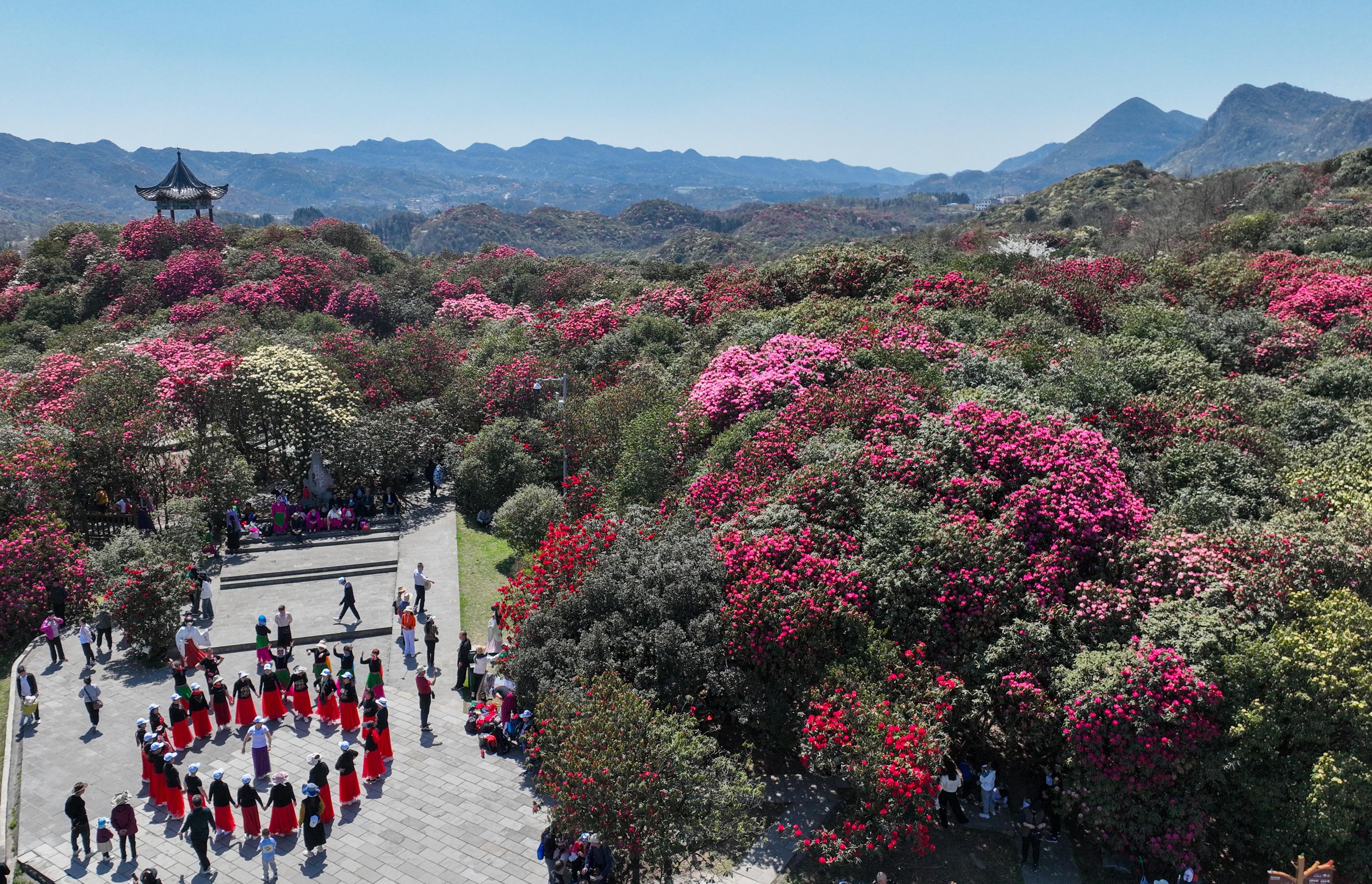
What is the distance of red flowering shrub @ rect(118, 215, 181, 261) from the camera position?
1582 inches

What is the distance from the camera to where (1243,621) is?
35.4 ft

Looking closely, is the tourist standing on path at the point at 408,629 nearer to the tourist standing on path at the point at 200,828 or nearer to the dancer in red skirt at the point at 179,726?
the dancer in red skirt at the point at 179,726

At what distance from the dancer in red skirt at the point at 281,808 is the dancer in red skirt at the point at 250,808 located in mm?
169

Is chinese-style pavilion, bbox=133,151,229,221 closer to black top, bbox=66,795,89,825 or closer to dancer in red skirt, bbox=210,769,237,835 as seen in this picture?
black top, bbox=66,795,89,825

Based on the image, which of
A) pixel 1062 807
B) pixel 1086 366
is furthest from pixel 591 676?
pixel 1086 366

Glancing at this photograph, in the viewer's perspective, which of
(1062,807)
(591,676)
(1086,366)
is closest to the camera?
(1062,807)

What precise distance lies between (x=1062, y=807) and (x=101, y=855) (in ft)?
39.9

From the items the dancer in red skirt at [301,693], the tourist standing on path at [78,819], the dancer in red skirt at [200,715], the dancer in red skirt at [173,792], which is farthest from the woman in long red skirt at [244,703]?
the tourist standing on path at [78,819]

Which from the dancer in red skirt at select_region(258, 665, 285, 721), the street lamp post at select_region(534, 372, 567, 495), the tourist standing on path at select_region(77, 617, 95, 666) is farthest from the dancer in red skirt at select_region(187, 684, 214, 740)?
the street lamp post at select_region(534, 372, 567, 495)

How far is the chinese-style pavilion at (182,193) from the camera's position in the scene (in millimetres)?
48250

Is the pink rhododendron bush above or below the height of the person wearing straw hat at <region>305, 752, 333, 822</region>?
above

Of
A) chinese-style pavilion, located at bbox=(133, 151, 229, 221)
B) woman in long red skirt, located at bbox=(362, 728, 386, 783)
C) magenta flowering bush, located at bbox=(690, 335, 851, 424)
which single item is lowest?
woman in long red skirt, located at bbox=(362, 728, 386, 783)

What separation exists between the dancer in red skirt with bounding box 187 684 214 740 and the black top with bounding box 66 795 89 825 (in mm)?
2138

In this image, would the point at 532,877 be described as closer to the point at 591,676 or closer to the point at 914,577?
the point at 591,676
